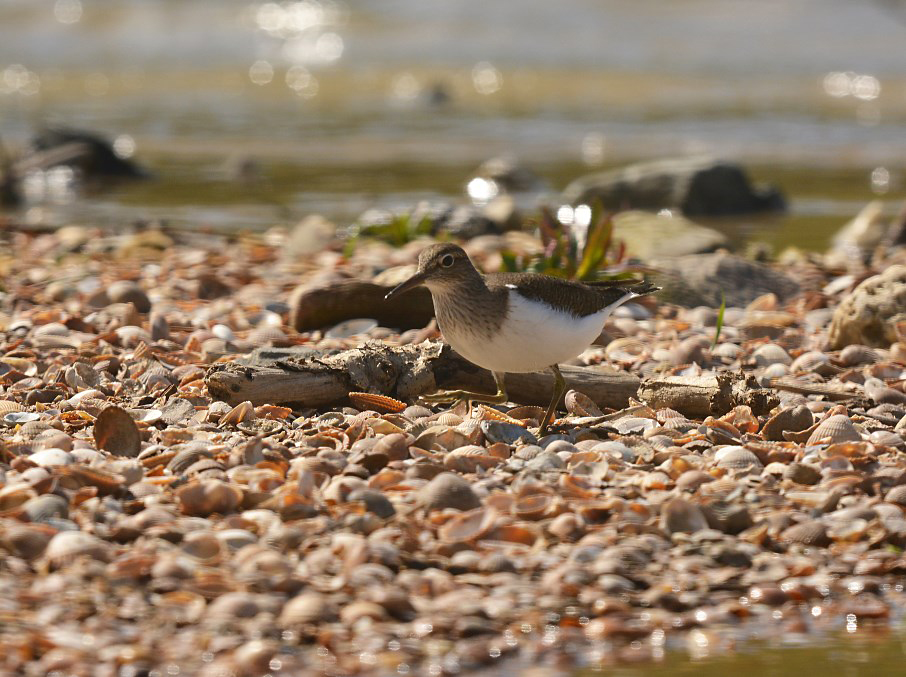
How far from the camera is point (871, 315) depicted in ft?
20.6

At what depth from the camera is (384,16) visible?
2986cm

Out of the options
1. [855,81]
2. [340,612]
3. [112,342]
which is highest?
[855,81]

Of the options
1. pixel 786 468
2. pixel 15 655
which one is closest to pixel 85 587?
pixel 15 655

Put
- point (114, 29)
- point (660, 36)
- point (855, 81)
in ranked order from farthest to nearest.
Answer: point (114, 29)
point (660, 36)
point (855, 81)

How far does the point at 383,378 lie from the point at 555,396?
74 centimetres

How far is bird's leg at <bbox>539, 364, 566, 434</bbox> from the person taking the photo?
4.98 metres

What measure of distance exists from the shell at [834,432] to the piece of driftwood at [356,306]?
2.35 metres

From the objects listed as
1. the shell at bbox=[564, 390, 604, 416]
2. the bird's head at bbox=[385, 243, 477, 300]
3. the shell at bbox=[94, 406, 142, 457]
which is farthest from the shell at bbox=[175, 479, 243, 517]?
the shell at bbox=[564, 390, 604, 416]

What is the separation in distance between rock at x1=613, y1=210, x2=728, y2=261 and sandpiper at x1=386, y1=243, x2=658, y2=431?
344 cm

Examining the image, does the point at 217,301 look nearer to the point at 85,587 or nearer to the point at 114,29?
the point at 85,587

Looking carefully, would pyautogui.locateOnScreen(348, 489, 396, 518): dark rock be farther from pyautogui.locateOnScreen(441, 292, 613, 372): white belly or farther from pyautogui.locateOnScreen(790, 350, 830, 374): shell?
pyautogui.locateOnScreen(790, 350, 830, 374): shell

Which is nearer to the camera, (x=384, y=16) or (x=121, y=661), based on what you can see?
(x=121, y=661)

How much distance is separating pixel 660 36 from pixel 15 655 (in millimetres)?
25647

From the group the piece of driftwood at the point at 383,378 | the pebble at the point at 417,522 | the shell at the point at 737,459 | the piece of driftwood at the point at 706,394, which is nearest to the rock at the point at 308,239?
the pebble at the point at 417,522
